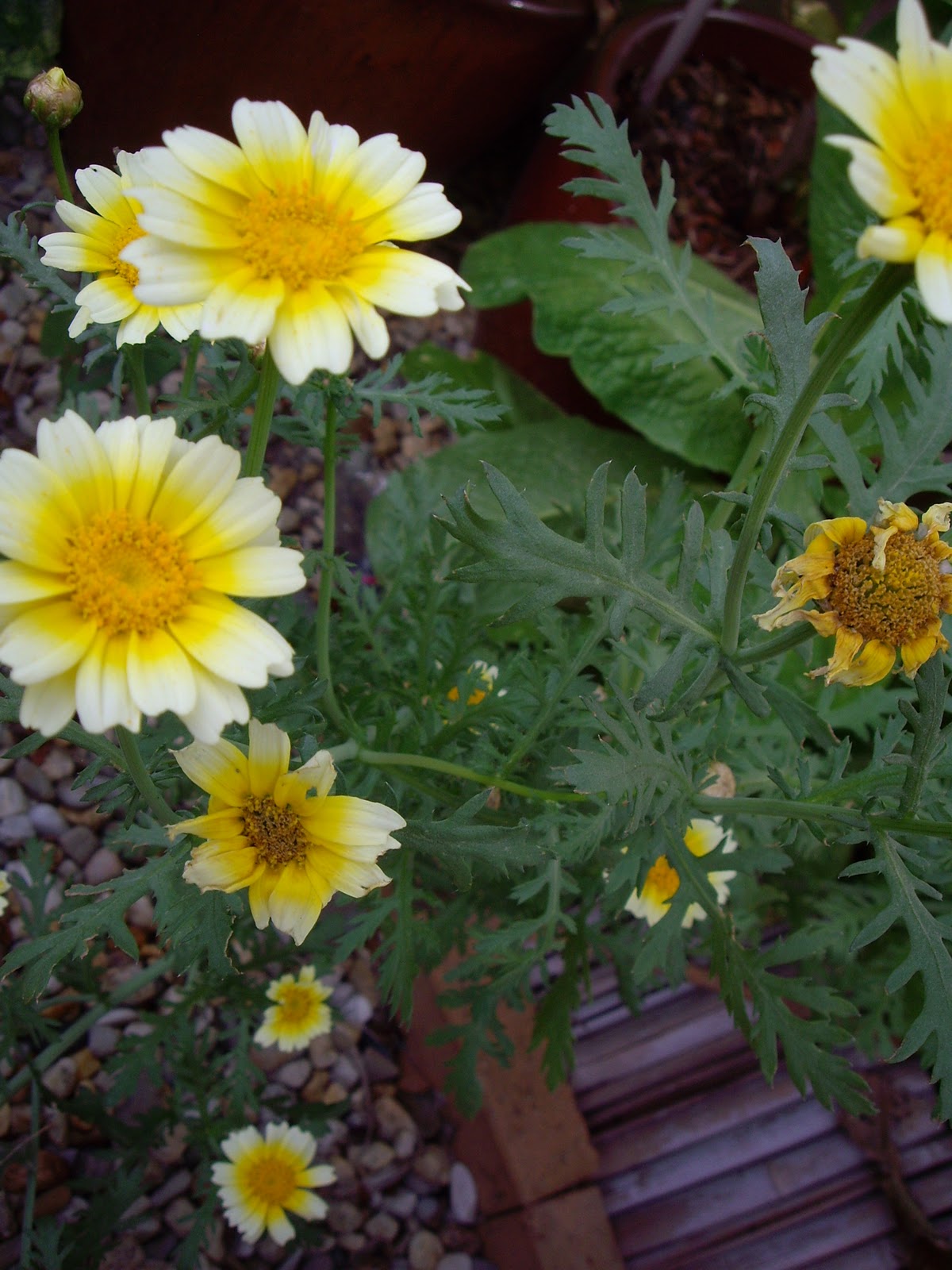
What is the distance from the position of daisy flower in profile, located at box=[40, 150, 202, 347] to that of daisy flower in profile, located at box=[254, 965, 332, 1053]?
3.24 feet

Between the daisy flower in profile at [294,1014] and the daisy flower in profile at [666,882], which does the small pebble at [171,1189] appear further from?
the daisy flower in profile at [666,882]

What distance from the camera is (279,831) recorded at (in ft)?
2.84

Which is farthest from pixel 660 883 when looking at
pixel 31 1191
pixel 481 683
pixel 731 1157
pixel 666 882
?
pixel 31 1191

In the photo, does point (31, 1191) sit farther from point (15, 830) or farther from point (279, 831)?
point (279, 831)

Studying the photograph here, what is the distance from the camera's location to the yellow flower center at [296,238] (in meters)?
0.72

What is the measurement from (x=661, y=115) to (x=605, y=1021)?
2.09 m

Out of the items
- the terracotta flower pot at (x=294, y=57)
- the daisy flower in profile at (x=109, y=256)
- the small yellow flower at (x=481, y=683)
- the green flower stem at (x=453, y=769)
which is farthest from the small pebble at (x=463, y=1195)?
the terracotta flower pot at (x=294, y=57)

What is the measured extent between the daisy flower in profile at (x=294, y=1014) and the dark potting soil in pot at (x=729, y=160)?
1944 millimetres

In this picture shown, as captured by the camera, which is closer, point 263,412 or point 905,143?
point 905,143

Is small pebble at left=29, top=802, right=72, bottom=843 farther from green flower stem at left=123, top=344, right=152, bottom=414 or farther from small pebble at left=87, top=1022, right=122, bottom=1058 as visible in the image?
green flower stem at left=123, top=344, right=152, bottom=414

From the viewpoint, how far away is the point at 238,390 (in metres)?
0.99

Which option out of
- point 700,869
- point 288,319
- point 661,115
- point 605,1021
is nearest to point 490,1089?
point 605,1021

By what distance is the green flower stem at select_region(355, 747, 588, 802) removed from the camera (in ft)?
3.23

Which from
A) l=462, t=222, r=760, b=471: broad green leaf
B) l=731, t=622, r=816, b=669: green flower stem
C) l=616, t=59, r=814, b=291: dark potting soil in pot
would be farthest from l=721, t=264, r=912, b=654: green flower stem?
l=616, t=59, r=814, b=291: dark potting soil in pot
